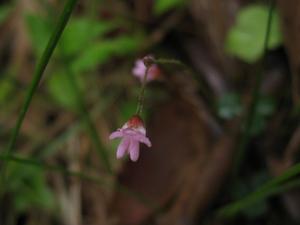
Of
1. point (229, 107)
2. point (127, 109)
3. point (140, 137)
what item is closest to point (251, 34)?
point (229, 107)

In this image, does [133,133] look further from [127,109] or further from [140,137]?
[127,109]

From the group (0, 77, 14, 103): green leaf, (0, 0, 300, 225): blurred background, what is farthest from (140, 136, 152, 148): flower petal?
(0, 77, 14, 103): green leaf

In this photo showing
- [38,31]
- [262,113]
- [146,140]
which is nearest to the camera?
[146,140]

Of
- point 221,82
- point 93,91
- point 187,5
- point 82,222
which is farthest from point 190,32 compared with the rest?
point 82,222

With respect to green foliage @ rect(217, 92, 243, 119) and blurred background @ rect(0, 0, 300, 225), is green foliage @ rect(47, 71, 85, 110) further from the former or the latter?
green foliage @ rect(217, 92, 243, 119)

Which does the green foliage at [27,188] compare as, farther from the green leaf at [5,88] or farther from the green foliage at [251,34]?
the green foliage at [251,34]

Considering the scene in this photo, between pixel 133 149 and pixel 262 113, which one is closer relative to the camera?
pixel 133 149

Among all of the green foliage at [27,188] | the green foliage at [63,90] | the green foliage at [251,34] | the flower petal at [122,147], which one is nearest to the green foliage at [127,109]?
the green foliage at [63,90]
